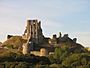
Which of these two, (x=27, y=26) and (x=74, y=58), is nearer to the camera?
(x=74, y=58)

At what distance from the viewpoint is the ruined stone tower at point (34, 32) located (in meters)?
122

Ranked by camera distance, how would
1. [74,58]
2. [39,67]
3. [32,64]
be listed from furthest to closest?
[74,58] → [32,64] → [39,67]

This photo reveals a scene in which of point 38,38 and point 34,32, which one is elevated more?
point 34,32

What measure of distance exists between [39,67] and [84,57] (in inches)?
629

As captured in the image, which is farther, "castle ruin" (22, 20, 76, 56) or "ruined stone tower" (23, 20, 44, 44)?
"ruined stone tower" (23, 20, 44, 44)

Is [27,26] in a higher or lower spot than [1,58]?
higher

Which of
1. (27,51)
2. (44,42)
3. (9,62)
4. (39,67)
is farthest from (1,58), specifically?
(44,42)

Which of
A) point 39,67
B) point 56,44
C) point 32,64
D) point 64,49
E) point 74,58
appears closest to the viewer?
point 39,67

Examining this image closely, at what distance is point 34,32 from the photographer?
405 ft

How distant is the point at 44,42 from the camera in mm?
122188

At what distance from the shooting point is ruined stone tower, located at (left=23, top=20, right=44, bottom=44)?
122 meters

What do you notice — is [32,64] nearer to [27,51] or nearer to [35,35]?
[27,51]

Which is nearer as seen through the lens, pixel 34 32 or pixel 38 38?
pixel 38 38

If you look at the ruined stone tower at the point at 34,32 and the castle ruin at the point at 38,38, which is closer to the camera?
the castle ruin at the point at 38,38
